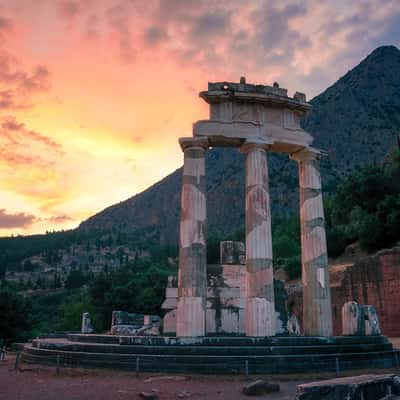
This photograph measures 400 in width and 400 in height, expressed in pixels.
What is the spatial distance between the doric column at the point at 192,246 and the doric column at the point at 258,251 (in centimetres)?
192

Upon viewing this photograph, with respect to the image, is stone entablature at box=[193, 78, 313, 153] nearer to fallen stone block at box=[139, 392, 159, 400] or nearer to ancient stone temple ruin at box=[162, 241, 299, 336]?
ancient stone temple ruin at box=[162, 241, 299, 336]

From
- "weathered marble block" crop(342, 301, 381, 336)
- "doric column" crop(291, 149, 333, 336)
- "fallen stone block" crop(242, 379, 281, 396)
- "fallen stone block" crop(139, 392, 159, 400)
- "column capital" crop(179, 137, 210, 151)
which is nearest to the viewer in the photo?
"fallen stone block" crop(139, 392, 159, 400)

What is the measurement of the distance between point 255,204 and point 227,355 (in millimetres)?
6671

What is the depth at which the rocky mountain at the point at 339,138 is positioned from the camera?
149 metres

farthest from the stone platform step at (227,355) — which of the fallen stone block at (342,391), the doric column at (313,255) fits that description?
the fallen stone block at (342,391)

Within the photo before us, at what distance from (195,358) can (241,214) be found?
152m

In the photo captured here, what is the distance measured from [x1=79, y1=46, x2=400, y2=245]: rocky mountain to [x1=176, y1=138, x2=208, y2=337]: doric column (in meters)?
121

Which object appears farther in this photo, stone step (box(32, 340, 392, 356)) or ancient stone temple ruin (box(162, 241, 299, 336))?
ancient stone temple ruin (box(162, 241, 299, 336))

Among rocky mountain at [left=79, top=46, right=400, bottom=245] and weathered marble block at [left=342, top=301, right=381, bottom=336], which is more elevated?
rocky mountain at [left=79, top=46, right=400, bottom=245]

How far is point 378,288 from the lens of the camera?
33188 millimetres

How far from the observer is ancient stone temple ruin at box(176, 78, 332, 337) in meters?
18.4

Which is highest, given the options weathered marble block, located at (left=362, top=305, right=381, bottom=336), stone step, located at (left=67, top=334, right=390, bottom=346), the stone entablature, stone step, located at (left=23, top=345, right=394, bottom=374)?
the stone entablature

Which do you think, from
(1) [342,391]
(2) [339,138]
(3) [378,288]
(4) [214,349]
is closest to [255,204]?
(4) [214,349]

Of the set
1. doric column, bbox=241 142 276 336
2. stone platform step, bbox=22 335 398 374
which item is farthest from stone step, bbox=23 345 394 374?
doric column, bbox=241 142 276 336
